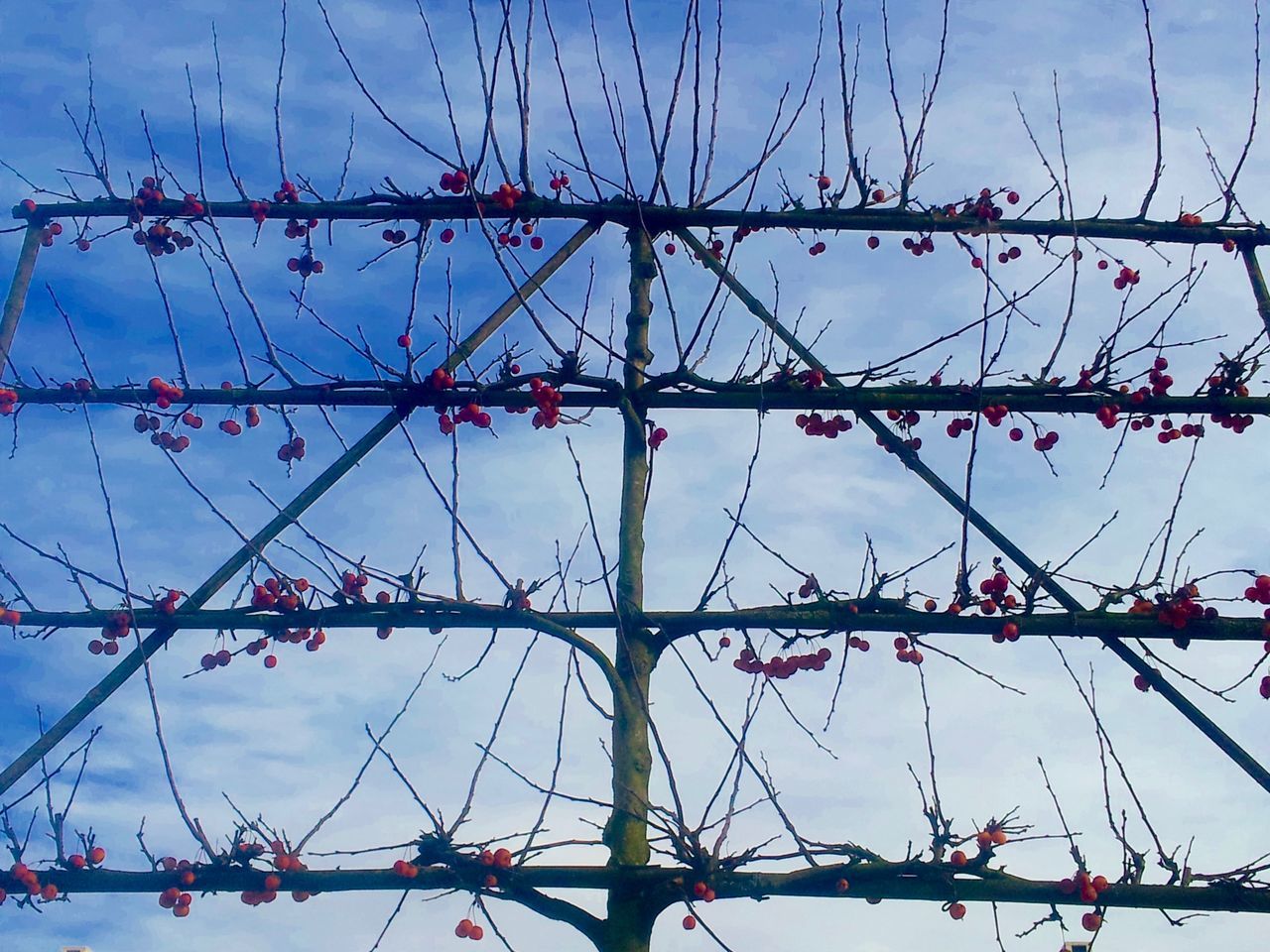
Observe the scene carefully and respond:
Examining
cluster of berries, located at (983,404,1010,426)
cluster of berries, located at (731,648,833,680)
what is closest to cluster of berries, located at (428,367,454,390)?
cluster of berries, located at (731,648,833,680)

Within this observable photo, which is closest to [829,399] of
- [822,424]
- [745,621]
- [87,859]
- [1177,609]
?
[822,424]

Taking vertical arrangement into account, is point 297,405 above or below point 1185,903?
above

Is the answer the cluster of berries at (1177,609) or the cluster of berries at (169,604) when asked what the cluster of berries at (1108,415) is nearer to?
the cluster of berries at (1177,609)

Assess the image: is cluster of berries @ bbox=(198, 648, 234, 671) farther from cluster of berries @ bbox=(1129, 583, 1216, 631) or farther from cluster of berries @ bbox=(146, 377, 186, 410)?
cluster of berries @ bbox=(1129, 583, 1216, 631)

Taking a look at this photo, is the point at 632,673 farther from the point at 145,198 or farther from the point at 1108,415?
the point at 145,198

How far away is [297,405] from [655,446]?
161 cm

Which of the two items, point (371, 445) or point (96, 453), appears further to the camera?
point (371, 445)

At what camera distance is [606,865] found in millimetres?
3779

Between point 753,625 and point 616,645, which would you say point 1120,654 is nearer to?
point 753,625

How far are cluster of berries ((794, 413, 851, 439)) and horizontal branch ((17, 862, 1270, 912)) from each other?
189 cm

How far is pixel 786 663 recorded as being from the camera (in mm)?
4371

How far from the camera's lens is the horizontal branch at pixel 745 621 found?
4.08m

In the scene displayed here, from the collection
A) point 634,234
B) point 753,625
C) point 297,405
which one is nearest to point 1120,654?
point 753,625

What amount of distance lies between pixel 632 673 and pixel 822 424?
57.7 inches
